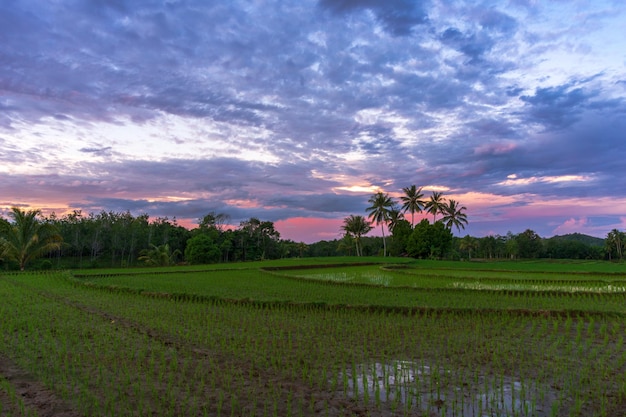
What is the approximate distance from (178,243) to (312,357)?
178 feet

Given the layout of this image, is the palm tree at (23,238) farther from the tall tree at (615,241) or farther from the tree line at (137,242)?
the tall tree at (615,241)

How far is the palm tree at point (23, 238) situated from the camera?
25.7 metres

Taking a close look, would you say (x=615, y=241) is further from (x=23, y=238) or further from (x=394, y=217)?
(x=23, y=238)

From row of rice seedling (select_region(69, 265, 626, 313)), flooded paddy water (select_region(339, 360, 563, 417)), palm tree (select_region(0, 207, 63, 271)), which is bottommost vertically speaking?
flooded paddy water (select_region(339, 360, 563, 417))

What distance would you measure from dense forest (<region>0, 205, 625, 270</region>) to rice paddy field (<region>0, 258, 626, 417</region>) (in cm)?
1877

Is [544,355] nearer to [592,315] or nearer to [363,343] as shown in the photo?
[363,343]

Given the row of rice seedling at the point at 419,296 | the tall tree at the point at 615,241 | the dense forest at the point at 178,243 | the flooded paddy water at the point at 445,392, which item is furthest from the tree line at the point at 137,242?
the tall tree at the point at 615,241

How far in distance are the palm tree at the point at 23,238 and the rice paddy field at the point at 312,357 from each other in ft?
58.8

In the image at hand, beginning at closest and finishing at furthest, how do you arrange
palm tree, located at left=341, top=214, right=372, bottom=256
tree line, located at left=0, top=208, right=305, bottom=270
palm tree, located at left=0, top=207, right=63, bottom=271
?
1. palm tree, located at left=0, top=207, right=63, bottom=271
2. tree line, located at left=0, top=208, right=305, bottom=270
3. palm tree, located at left=341, top=214, right=372, bottom=256

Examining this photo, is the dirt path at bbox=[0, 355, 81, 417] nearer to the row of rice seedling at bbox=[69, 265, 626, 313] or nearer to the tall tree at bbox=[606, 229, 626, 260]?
the row of rice seedling at bbox=[69, 265, 626, 313]

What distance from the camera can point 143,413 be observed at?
A: 4.20m

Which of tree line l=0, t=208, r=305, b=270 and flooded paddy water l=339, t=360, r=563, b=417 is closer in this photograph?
flooded paddy water l=339, t=360, r=563, b=417

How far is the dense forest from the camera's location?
27266mm

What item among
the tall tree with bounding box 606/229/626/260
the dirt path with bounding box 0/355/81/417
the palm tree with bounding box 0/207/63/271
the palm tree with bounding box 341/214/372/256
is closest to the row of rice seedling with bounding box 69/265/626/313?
the dirt path with bounding box 0/355/81/417
